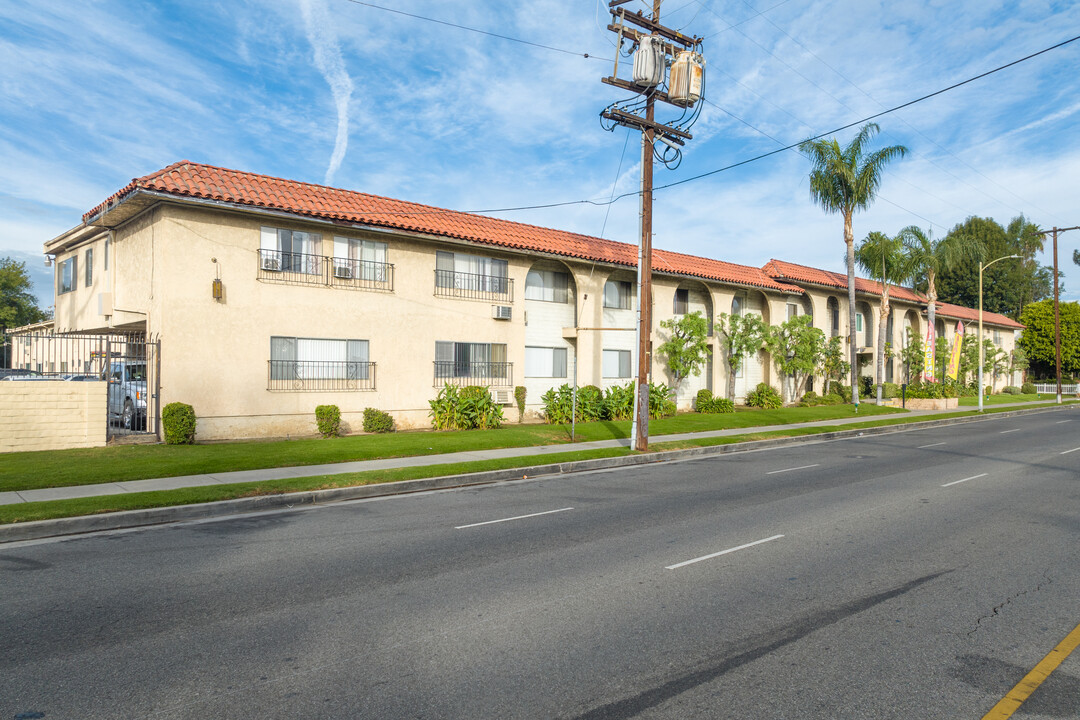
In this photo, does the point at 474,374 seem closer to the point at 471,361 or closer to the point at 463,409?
the point at 471,361

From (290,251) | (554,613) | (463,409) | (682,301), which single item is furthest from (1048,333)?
(554,613)

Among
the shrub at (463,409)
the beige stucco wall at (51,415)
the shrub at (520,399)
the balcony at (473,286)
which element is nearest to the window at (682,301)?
the balcony at (473,286)

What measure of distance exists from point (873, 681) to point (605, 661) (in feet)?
5.75

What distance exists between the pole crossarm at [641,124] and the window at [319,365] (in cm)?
975

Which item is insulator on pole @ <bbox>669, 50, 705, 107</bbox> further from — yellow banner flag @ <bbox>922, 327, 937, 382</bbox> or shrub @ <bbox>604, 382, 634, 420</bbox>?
yellow banner flag @ <bbox>922, 327, 937, 382</bbox>

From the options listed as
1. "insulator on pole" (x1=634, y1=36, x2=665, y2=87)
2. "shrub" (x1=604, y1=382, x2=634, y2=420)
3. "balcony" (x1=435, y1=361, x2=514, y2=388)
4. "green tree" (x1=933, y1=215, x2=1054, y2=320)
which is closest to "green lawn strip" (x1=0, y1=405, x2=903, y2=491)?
"balcony" (x1=435, y1=361, x2=514, y2=388)

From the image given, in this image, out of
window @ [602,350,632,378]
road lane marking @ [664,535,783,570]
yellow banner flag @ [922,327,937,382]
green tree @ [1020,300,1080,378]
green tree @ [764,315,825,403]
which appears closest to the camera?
road lane marking @ [664,535,783,570]

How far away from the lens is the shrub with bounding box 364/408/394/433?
20.3m

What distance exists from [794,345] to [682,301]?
6865 millimetres

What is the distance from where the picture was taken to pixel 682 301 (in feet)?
102

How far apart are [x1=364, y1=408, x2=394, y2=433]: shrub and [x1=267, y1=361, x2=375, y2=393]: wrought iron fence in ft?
2.66

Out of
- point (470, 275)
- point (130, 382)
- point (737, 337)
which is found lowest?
point (130, 382)

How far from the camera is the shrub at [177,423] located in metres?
16.7

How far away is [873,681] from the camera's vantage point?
448cm
